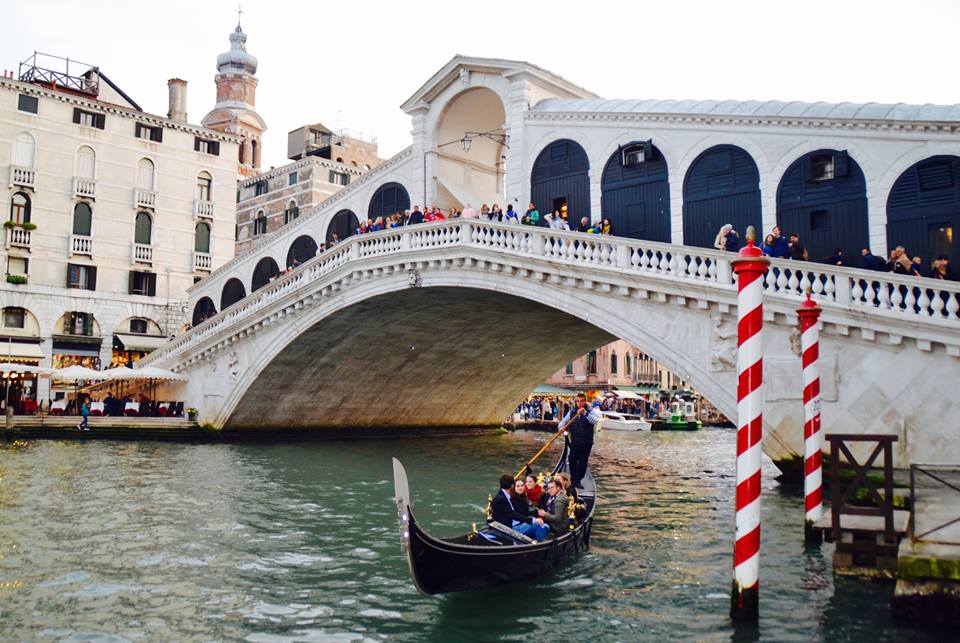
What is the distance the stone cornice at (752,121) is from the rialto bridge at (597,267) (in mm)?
34

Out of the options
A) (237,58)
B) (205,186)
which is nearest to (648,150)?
(205,186)

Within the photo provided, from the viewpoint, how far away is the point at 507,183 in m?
18.7

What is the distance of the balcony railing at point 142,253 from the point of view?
28.5 m

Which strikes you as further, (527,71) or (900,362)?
(527,71)

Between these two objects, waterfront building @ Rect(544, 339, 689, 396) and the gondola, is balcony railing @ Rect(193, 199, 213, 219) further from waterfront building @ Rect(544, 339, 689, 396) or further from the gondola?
the gondola

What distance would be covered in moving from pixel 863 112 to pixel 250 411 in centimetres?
1641

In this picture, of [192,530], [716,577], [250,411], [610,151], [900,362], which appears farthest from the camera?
[250,411]

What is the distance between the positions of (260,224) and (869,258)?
3242 cm

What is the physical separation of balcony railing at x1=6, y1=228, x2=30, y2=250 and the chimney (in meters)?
7.63

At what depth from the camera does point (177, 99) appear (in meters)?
31.2

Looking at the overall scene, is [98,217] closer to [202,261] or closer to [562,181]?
[202,261]

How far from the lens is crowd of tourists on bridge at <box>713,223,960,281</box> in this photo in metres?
11.3

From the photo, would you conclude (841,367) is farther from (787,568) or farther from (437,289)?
(437,289)

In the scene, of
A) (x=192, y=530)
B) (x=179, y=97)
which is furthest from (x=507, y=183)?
(x=179, y=97)
